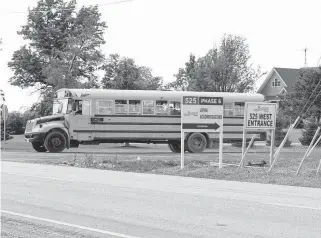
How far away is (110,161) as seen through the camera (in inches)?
952

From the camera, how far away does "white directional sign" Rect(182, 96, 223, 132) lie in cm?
2186

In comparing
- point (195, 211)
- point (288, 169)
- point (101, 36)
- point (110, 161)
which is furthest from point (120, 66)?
point (195, 211)

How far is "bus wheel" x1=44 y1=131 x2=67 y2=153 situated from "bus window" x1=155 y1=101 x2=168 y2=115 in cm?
470

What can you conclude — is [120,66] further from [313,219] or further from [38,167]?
[313,219]

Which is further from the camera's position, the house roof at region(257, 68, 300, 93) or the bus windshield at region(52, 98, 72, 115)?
the house roof at region(257, 68, 300, 93)

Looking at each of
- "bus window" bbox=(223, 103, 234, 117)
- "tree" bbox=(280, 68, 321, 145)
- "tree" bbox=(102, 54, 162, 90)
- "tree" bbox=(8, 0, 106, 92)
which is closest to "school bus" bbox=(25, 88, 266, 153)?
"bus window" bbox=(223, 103, 234, 117)

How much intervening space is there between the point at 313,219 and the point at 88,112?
73.5ft

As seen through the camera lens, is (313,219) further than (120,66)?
No

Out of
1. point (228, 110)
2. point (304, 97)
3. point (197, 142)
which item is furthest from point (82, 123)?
point (304, 97)

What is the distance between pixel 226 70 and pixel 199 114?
24.9 meters

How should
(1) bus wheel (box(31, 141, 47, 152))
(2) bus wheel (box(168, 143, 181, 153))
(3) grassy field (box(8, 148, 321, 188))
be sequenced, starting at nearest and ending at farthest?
1. (3) grassy field (box(8, 148, 321, 188))
2. (1) bus wheel (box(31, 141, 47, 152))
3. (2) bus wheel (box(168, 143, 181, 153))

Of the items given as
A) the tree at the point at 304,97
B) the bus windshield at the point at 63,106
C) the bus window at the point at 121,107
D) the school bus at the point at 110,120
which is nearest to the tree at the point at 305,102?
the tree at the point at 304,97

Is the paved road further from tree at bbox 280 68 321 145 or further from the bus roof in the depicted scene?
tree at bbox 280 68 321 145

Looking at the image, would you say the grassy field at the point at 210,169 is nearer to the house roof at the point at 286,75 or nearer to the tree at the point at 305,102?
the tree at the point at 305,102
